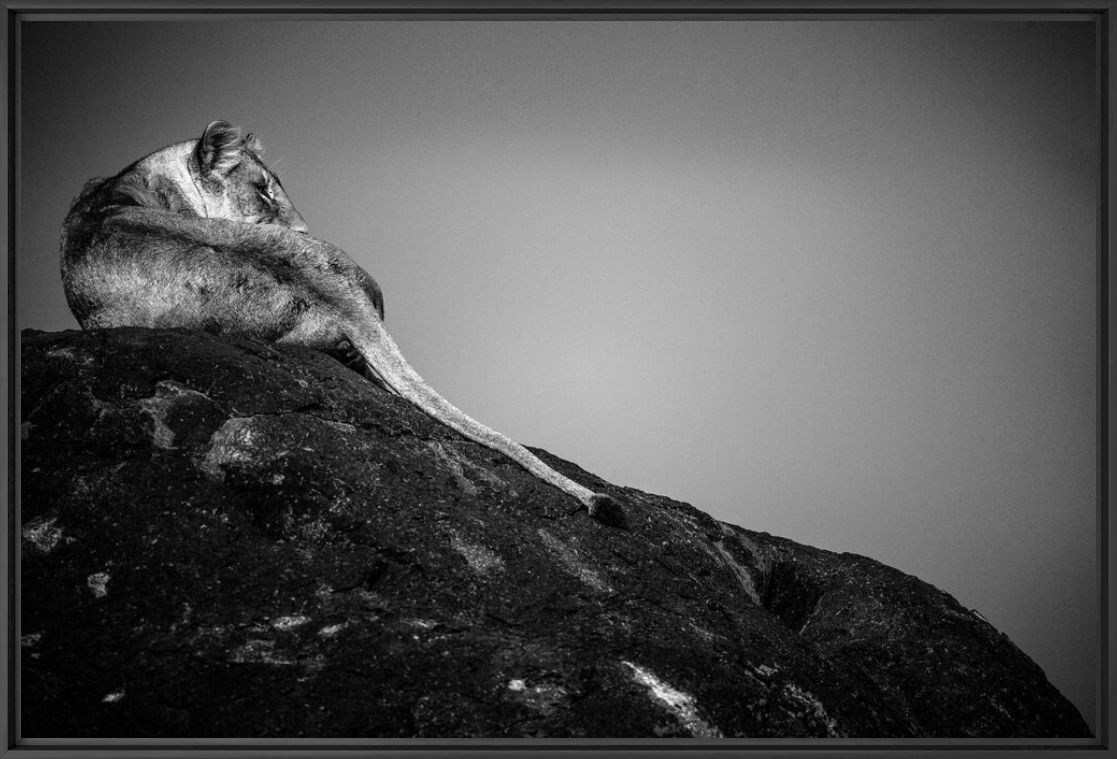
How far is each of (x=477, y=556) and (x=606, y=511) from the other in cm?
99

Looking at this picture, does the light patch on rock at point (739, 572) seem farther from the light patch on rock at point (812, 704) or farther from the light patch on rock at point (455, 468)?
the light patch on rock at point (455, 468)

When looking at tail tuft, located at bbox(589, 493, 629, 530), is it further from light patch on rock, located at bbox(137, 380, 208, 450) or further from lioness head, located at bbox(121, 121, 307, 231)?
lioness head, located at bbox(121, 121, 307, 231)

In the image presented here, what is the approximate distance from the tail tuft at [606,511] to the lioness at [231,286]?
19.6 inches

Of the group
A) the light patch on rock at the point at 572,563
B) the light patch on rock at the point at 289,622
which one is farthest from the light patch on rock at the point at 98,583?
the light patch on rock at the point at 572,563

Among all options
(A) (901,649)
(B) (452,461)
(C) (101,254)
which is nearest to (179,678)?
(B) (452,461)

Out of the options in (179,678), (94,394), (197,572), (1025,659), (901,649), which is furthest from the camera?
(1025,659)

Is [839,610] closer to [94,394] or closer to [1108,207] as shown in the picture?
[1108,207]

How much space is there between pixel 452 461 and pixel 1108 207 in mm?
3928

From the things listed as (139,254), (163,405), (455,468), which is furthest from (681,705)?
(139,254)

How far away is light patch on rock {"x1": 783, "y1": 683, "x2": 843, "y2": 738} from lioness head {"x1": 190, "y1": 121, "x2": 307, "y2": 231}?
473cm

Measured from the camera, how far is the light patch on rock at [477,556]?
4816mm

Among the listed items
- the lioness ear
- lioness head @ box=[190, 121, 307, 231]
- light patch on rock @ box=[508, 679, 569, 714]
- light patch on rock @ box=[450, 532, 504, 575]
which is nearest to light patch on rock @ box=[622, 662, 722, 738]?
light patch on rock @ box=[508, 679, 569, 714]

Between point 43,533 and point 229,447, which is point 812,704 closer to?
point 229,447

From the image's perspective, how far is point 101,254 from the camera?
640 centimetres
